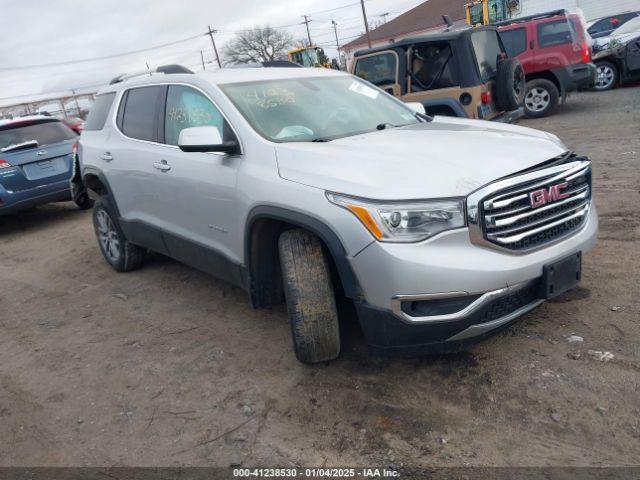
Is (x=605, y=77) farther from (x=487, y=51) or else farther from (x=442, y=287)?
(x=442, y=287)

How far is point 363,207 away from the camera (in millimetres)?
2559

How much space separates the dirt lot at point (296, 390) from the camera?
8.09ft

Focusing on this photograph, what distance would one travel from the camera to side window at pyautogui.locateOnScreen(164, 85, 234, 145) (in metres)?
3.52

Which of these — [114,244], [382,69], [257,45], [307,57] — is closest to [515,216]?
[114,244]

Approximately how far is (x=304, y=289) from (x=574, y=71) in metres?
9.62

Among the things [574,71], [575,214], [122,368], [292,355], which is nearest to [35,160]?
[122,368]

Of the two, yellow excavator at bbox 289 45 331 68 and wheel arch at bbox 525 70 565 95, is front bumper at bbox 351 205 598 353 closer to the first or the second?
wheel arch at bbox 525 70 565 95

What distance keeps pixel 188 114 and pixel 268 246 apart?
1293 millimetres

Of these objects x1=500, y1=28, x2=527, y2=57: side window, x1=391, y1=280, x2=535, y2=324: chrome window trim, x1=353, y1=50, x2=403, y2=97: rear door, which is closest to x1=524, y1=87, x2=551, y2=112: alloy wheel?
x1=500, y1=28, x2=527, y2=57: side window

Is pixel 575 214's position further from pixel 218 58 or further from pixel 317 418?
pixel 218 58

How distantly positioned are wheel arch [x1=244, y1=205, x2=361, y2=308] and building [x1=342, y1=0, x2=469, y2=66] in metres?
39.3

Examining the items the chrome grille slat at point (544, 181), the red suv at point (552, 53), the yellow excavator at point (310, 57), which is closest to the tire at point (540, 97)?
the red suv at point (552, 53)

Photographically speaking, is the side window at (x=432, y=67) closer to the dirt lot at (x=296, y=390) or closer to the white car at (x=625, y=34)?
the dirt lot at (x=296, y=390)

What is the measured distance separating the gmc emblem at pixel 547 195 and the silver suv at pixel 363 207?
1cm
